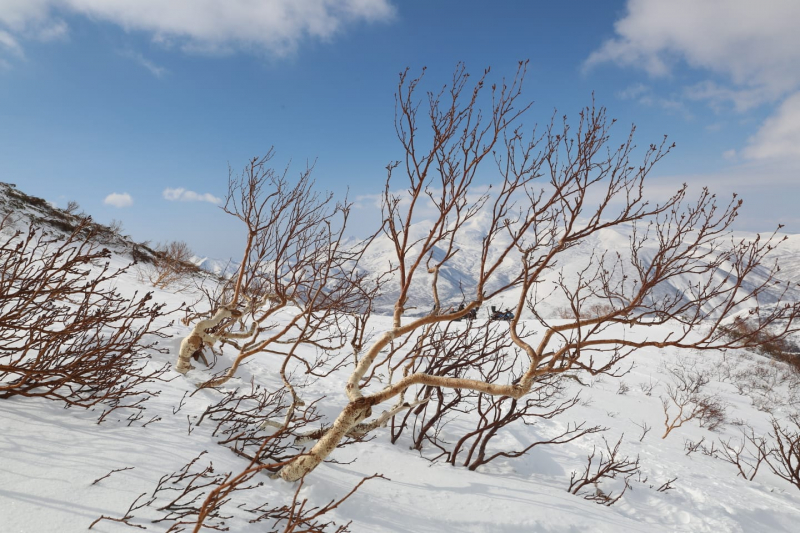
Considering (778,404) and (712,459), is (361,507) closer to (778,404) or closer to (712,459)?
(712,459)

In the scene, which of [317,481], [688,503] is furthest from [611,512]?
[317,481]

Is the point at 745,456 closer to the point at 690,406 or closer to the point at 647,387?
the point at 690,406

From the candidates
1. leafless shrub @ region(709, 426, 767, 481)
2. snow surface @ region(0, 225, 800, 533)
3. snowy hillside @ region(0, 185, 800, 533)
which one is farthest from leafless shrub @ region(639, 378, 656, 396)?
snow surface @ region(0, 225, 800, 533)

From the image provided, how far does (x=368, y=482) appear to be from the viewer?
380 cm

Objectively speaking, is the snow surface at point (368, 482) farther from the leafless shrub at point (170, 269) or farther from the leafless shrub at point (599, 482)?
the leafless shrub at point (170, 269)

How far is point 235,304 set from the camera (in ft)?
18.0

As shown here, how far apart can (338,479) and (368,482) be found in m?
0.32

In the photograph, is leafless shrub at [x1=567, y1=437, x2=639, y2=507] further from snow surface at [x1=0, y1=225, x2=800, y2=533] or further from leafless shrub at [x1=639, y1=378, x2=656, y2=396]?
leafless shrub at [x1=639, y1=378, x2=656, y2=396]

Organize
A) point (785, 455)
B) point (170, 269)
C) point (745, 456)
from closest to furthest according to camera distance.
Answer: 1. point (785, 455)
2. point (745, 456)
3. point (170, 269)

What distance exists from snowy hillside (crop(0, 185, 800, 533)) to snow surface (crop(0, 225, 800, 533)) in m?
0.01

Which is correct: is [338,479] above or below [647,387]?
below

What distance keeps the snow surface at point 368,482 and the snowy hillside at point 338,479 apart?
0.04ft

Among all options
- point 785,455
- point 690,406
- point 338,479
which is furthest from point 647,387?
point 338,479

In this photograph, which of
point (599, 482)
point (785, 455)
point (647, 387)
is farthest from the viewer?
point (647, 387)
